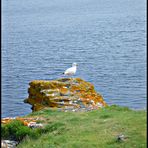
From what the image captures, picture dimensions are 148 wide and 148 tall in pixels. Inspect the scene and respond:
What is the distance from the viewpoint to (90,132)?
38.5 feet

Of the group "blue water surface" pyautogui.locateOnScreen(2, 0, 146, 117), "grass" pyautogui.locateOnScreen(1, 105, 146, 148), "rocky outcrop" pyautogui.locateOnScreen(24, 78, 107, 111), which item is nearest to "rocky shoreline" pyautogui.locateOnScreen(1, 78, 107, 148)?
"rocky outcrop" pyautogui.locateOnScreen(24, 78, 107, 111)

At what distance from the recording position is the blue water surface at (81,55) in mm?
33469

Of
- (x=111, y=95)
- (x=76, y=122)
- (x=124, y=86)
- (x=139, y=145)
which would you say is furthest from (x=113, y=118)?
(x=124, y=86)

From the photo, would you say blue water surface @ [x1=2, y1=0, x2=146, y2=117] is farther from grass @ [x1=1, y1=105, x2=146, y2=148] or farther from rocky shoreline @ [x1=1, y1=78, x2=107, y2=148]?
grass @ [x1=1, y1=105, x2=146, y2=148]

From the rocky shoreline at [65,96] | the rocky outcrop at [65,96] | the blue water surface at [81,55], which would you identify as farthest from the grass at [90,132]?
the blue water surface at [81,55]

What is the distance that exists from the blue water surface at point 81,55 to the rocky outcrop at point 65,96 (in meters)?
9.18

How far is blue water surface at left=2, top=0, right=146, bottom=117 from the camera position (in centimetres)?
3347

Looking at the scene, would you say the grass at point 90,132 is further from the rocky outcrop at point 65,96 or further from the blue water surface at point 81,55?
the blue water surface at point 81,55

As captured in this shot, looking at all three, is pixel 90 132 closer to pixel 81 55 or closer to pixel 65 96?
pixel 65 96

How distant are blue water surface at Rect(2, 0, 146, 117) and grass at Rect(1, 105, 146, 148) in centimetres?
1467

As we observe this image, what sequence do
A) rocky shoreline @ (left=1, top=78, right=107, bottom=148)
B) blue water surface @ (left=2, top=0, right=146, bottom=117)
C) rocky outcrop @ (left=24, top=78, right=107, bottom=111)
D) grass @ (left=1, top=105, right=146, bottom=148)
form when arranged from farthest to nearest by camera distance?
blue water surface @ (left=2, top=0, right=146, bottom=117), rocky outcrop @ (left=24, top=78, right=107, bottom=111), rocky shoreline @ (left=1, top=78, right=107, bottom=148), grass @ (left=1, top=105, right=146, bottom=148)

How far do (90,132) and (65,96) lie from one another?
23.5 feet

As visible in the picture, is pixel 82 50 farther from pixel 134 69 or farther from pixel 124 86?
pixel 124 86

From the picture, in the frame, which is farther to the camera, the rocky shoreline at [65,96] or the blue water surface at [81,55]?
the blue water surface at [81,55]
